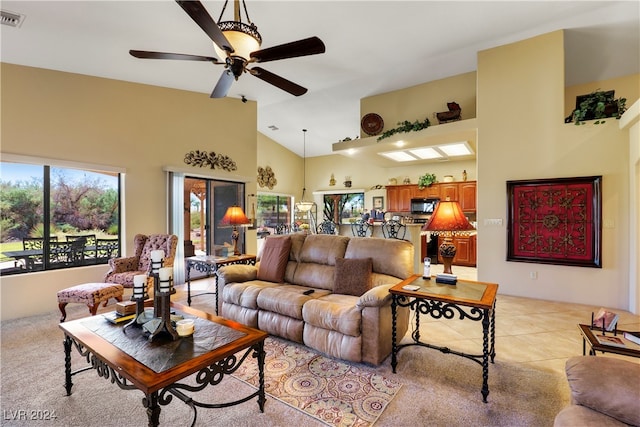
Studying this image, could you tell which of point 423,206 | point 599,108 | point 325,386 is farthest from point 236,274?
point 423,206

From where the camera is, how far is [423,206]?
793cm

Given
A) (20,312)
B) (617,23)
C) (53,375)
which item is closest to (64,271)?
(20,312)

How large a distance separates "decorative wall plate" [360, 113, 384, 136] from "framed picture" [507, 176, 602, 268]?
265 cm

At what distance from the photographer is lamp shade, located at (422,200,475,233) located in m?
2.51

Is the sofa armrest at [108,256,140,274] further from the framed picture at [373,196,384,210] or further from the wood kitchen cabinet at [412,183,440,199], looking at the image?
the wood kitchen cabinet at [412,183,440,199]

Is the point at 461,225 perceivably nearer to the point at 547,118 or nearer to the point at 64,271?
the point at 547,118

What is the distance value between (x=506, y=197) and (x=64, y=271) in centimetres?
680

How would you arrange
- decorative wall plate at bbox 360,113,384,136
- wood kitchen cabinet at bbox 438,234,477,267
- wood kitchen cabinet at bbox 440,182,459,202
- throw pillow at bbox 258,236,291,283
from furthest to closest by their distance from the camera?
wood kitchen cabinet at bbox 440,182,459,202
wood kitchen cabinet at bbox 438,234,477,267
decorative wall plate at bbox 360,113,384,136
throw pillow at bbox 258,236,291,283

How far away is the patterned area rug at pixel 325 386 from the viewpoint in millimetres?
1971

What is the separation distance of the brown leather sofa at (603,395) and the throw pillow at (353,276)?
183 cm

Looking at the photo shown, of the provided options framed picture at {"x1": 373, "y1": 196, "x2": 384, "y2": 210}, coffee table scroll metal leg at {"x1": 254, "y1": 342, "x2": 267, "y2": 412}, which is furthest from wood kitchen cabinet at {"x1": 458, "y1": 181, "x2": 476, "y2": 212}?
coffee table scroll metal leg at {"x1": 254, "y1": 342, "x2": 267, "y2": 412}

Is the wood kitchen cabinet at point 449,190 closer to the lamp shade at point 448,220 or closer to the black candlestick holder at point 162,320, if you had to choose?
the lamp shade at point 448,220

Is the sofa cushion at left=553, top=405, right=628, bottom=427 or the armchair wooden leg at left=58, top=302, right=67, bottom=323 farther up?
the sofa cushion at left=553, top=405, right=628, bottom=427

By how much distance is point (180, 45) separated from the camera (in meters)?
3.94
